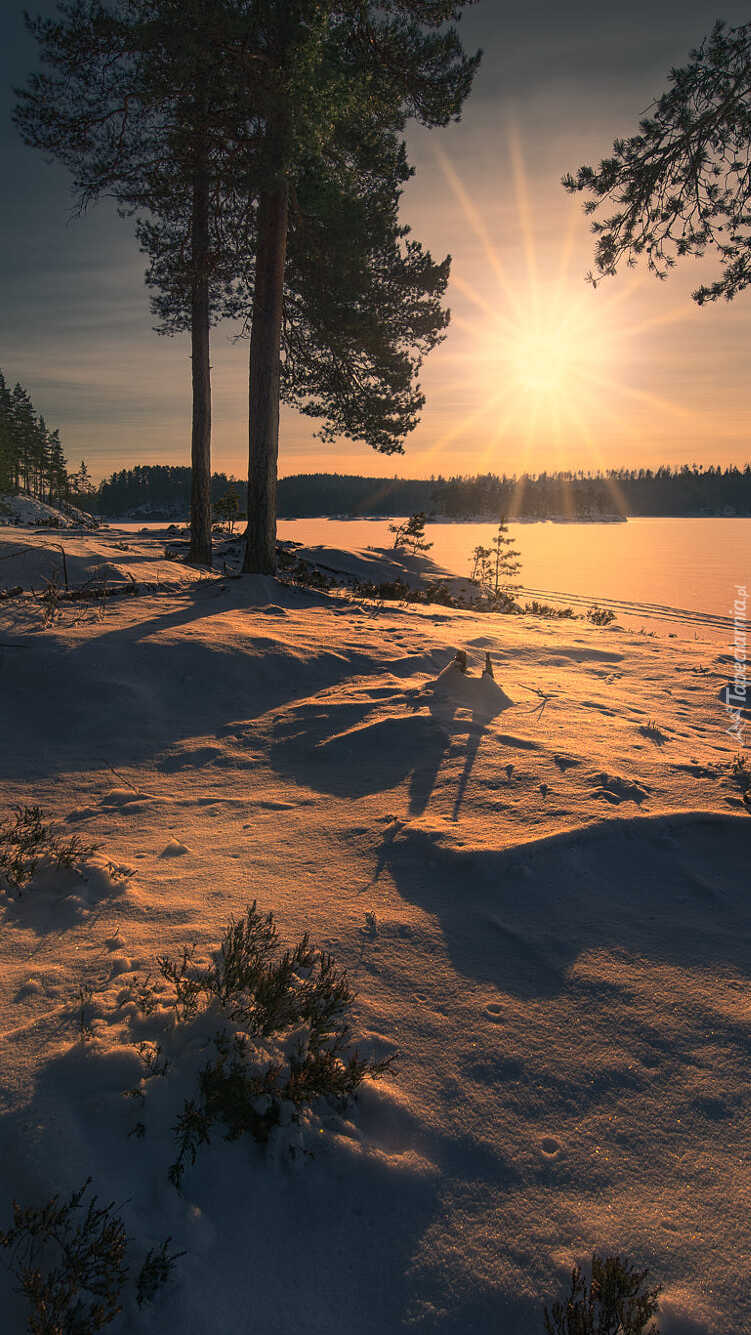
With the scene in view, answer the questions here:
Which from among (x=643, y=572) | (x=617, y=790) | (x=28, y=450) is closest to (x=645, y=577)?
(x=643, y=572)

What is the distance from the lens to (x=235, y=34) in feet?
24.3

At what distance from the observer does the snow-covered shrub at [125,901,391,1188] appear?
1.81 metres

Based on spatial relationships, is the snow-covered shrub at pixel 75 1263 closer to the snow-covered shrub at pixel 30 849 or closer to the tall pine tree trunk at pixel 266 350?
the snow-covered shrub at pixel 30 849

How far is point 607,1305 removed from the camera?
1415 mm

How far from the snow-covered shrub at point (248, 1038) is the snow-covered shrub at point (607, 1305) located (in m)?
0.75

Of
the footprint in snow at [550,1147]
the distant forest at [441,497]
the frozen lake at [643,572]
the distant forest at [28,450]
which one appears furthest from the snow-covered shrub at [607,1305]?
the distant forest at [441,497]

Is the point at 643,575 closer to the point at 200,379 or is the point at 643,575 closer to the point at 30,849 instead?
the point at 200,379

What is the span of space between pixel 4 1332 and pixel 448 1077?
1.30 m

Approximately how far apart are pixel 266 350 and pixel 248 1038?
10.7 m

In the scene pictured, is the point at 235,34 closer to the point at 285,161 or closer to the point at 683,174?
the point at 285,161

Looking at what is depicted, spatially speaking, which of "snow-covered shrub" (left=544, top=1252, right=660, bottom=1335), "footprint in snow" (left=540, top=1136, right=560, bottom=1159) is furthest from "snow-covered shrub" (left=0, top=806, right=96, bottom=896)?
"snow-covered shrub" (left=544, top=1252, right=660, bottom=1335)

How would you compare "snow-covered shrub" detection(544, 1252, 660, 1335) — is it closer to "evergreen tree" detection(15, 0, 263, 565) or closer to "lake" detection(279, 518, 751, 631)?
"evergreen tree" detection(15, 0, 263, 565)

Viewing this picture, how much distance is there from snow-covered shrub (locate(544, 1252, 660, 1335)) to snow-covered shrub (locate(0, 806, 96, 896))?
251cm

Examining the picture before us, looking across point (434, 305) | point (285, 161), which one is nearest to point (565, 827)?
point (285, 161)
